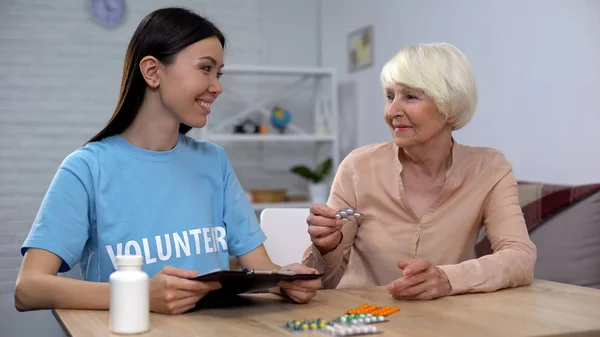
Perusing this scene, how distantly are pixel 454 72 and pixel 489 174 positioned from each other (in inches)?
11.0

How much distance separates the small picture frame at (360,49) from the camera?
15.1ft

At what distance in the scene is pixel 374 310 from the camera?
50.5 inches

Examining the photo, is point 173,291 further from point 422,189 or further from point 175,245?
point 422,189

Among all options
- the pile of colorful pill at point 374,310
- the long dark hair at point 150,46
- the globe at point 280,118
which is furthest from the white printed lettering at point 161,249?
the globe at point 280,118

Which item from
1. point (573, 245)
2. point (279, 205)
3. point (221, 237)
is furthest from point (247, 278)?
point (279, 205)

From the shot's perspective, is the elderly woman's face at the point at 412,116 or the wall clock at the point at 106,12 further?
the wall clock at the point at 106,12

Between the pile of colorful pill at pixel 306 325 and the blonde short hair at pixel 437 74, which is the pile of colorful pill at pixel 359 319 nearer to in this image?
the pile of colorful pill at pixel 306 325

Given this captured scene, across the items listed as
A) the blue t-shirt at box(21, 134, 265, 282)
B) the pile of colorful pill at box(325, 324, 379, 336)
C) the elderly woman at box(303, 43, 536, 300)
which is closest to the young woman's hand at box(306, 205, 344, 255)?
the elderly woman at box(303, 43, 536, 300)

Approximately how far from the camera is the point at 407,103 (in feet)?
6.22

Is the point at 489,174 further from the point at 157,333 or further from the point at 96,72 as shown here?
the point at 96,72

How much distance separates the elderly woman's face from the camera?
1884 mm

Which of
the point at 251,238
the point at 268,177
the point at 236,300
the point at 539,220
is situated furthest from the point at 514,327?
the point at 268,177

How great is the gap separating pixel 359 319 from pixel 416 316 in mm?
133

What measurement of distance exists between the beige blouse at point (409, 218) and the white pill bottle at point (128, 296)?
0.77 metres
